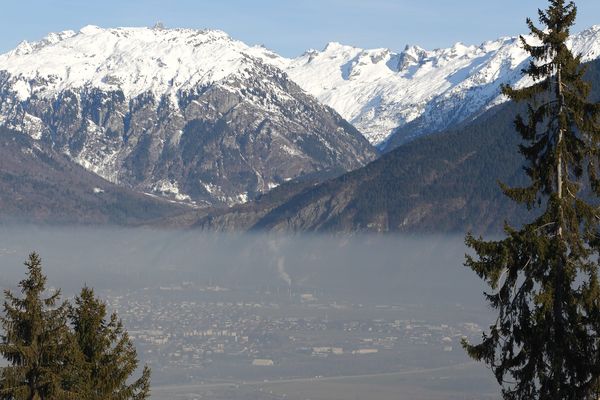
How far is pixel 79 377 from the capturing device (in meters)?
48.2

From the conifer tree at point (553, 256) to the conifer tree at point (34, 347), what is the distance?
13.0m

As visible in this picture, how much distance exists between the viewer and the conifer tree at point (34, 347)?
47.1 metres

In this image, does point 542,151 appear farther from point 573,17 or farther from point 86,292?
point 86,292

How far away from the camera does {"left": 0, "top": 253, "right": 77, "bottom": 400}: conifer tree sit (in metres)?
47.1

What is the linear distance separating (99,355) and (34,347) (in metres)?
3.10

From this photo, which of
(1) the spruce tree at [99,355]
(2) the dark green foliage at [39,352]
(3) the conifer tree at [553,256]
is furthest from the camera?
(1) the spruce tree at [99,355]

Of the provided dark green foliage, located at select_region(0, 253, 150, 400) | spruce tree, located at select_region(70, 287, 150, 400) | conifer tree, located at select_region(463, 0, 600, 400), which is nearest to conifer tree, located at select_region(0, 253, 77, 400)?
dark green foliage, located at select_region(0, 253, 150, 400)

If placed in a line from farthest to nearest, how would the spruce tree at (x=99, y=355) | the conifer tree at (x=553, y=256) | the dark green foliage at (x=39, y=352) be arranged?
the spruce tree at (x=99, y=355), the dark green foliage at (x=39, y=352), the conifer tree at (x=553, y=256)

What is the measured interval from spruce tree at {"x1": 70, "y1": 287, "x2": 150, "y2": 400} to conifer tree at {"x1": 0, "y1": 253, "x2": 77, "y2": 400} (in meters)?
1.18

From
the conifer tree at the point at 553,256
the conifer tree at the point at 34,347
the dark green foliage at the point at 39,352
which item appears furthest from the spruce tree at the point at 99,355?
the conifer tree at the point at 553,256

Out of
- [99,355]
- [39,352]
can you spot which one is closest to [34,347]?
[39,352]

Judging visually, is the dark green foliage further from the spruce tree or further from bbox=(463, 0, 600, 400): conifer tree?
bbox=(463, 0, 600, 400): conifer tree

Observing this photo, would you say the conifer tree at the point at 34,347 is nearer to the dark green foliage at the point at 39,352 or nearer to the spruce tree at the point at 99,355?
the dark green foliage at the point at 39,352

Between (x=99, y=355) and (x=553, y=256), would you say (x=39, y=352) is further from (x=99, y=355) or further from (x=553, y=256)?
(x=553, y=256)
